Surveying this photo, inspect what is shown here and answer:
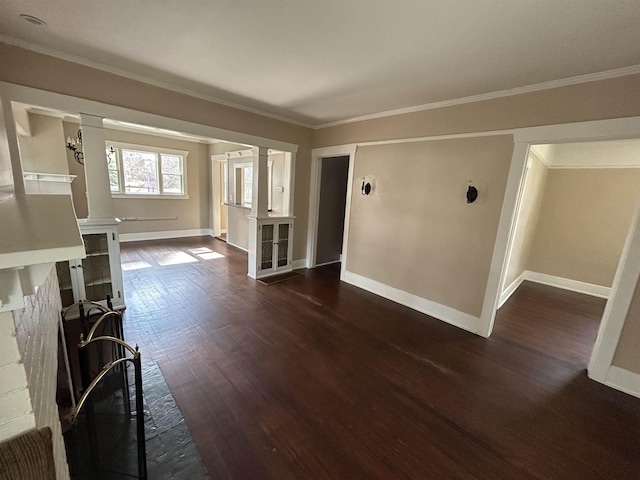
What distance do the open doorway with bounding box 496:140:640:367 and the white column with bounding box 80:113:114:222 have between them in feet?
16.1

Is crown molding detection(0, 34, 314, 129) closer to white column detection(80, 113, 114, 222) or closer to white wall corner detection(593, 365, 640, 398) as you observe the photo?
white column detection(80, 113, 114, 222)

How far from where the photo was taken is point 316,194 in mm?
4793

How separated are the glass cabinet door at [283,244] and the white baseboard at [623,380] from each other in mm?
4127

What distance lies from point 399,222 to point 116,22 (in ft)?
11.1

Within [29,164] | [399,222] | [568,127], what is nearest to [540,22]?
[568,127]

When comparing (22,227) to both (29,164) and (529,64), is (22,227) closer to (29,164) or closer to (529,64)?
(529,64)

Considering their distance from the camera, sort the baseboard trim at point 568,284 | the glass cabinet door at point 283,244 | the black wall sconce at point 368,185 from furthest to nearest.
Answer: the glass cabinet door at point 283,244
the baseboard trim at point 568,284
the black wall sconce at point 368,185

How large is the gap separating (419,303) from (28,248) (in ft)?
12.0

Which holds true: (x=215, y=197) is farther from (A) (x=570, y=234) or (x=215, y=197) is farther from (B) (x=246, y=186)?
(A) (x=570, y=234)

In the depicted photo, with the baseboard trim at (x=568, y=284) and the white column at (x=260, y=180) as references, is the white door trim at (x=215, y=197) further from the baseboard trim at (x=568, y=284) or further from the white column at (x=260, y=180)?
the baseboard trim at (x=568, y=284)

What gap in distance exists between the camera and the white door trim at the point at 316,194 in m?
4.18

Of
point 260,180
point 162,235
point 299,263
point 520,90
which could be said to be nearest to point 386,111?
point 520,90

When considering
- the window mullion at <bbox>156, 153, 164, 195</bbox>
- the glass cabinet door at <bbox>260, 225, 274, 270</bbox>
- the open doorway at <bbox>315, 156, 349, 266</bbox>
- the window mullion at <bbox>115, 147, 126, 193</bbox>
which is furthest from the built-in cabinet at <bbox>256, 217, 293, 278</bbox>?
the window mullion at <bbox>115, 147, 126, 193</bbox>

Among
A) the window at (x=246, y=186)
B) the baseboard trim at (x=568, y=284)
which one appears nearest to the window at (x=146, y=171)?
the window at (x=246, y=186)
